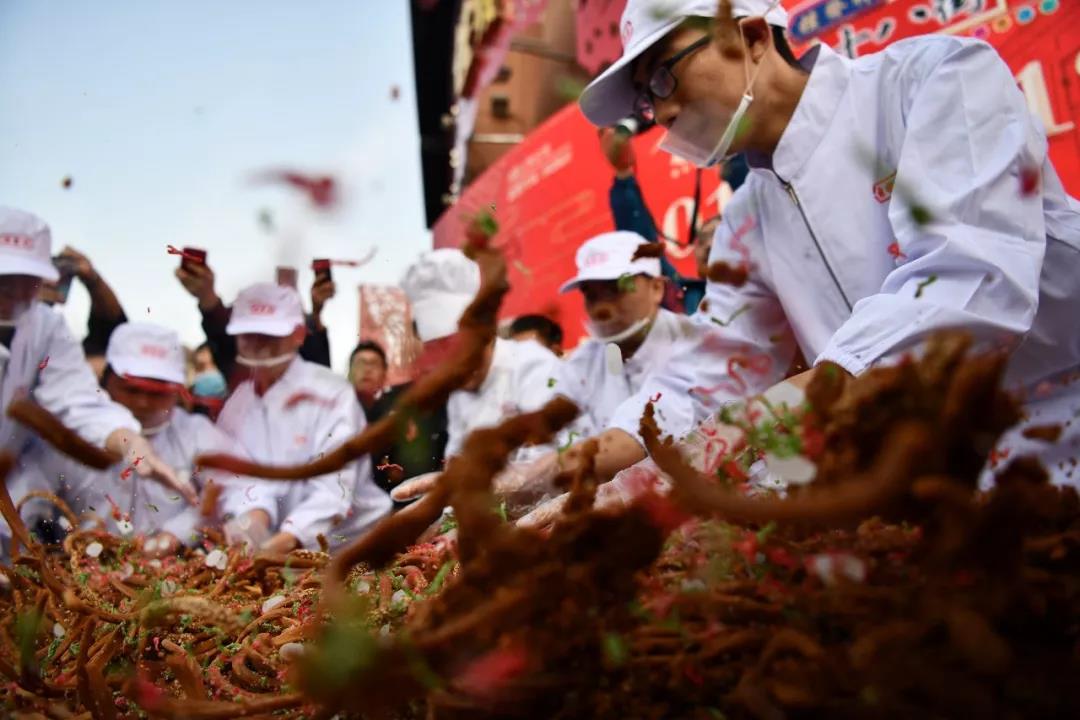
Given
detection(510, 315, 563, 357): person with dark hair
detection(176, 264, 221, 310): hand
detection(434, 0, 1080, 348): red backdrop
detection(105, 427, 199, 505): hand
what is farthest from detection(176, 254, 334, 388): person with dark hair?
detection(510, 315, 563, 357): person with dark hair

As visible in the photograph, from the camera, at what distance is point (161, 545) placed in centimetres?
197

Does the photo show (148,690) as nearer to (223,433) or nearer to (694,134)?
(694,134)

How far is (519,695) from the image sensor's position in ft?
1.77

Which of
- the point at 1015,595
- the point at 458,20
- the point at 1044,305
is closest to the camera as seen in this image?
the point at 1015,595

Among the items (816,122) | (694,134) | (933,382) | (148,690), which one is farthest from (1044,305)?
(148,690)

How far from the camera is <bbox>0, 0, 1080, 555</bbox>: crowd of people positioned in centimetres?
103

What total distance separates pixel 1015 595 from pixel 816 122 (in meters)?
1.14

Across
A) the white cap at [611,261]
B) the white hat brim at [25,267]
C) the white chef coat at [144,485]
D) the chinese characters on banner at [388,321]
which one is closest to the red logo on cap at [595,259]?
the white cap at [611,261]

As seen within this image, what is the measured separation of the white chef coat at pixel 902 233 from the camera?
3.21 ft

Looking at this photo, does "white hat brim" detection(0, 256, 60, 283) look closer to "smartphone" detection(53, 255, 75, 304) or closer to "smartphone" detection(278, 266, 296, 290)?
"smartphone" detection(53, 255, 75, 304)

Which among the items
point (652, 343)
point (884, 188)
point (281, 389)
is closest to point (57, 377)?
point (281, 389)

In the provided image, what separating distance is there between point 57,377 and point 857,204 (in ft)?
7.79

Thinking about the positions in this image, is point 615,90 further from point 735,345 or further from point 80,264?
point 80,264

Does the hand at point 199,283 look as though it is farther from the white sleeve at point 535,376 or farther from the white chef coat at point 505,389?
the white sleeve at point 535,376
